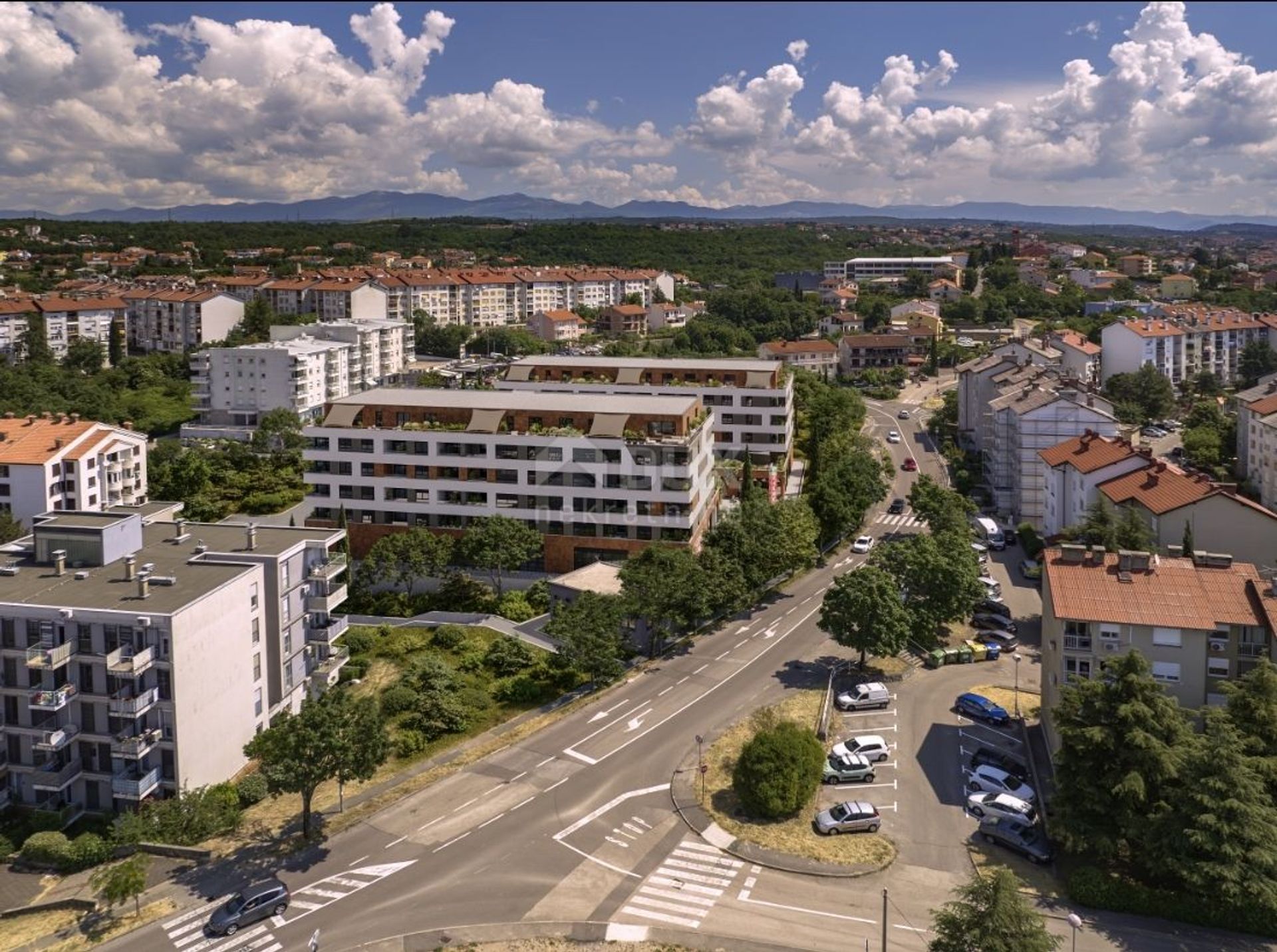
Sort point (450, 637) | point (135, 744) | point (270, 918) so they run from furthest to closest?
point (450, 637) → point (135, 744) → point (270, 918)

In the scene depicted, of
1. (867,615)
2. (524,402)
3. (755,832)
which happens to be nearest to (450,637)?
(524,402)

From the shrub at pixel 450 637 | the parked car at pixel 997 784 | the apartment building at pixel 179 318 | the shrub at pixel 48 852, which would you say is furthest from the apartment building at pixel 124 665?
the apartment building at pixel 179 318

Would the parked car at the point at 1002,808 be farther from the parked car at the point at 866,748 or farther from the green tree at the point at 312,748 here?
the green tree at the point at 312,748

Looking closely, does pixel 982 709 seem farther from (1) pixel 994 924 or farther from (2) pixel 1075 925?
(1) pixel 994 924

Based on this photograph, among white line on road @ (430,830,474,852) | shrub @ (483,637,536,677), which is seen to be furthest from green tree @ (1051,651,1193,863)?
shrub @ (483,637,536,677)

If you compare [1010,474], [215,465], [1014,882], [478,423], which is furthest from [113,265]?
[1014,882]
